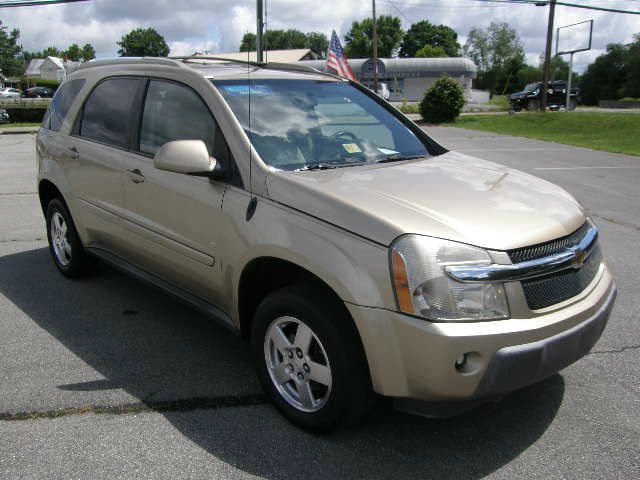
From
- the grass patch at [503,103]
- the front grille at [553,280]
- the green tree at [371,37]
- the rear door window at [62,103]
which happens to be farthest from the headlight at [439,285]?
the green tree at [371,37]

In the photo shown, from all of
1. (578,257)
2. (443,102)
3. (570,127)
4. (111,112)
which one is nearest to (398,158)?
(578,257)

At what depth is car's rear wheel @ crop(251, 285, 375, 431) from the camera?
2754 millimetres

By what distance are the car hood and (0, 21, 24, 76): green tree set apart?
126923 mm

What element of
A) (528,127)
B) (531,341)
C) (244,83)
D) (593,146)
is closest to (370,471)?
(531,341)

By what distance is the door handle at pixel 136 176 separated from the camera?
4.03m

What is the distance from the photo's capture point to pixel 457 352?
248 centimetres

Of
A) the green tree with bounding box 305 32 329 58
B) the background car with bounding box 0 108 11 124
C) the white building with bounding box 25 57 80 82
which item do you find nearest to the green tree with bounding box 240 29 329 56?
the green tree with bounding box 305 32 329 58

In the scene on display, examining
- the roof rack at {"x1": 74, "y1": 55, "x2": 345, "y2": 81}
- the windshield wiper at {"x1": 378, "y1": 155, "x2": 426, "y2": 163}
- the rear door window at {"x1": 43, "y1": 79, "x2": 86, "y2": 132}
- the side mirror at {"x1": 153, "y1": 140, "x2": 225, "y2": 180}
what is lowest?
the windshield wiper at {"x1": 378, "y1": 155, "x2": 426, "y2": 163}

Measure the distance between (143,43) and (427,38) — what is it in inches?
2034

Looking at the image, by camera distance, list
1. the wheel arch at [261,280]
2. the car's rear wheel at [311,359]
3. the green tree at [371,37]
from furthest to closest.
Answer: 1. the green tree at [371,37]
2. the wheel arch at [261,280]
3. the car's rear wheel at [311,359]

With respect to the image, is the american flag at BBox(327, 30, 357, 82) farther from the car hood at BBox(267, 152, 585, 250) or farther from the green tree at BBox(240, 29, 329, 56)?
the green tree at BBox(240, 29, 329, 56)

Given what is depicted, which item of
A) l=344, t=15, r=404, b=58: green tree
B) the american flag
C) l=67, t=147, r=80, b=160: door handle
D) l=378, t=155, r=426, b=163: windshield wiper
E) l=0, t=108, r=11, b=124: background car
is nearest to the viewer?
l=378, t=155, r=426, b=163: windshield wiper

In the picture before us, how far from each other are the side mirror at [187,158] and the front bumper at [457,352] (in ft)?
3.90

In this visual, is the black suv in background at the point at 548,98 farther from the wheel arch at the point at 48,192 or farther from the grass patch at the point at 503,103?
the wheel arch at the point at 48,192
